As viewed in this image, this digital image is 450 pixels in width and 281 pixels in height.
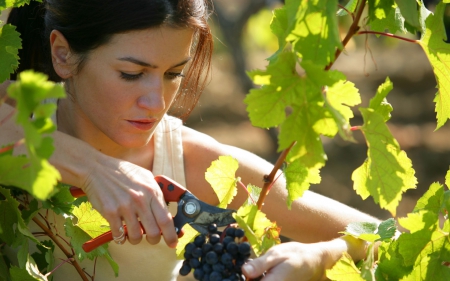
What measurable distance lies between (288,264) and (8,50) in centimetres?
78

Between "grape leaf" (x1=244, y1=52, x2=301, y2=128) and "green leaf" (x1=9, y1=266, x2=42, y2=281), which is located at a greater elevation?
"grape leaf" (x1=244, y1=52, x2=301, y2=128)

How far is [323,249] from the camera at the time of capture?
4.45 ft

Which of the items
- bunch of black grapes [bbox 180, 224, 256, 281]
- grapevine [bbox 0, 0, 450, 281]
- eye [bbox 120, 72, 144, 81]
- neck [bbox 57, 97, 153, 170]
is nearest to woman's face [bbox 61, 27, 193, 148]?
eye [bbox 120, 72, 144, 81]

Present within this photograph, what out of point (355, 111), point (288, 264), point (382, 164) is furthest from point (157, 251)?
point (355, 111)

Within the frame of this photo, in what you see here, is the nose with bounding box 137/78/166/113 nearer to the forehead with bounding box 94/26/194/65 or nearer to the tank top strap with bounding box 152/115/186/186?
the forehead with bounding box 94/26/194/65

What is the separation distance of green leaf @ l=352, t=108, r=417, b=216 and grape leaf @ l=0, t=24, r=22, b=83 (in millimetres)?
782

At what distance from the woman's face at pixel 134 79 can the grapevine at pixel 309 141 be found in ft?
1.03

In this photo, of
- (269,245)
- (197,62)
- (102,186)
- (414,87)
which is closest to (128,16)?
(197,62)

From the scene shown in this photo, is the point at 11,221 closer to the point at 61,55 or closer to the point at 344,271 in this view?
the point at 61,55

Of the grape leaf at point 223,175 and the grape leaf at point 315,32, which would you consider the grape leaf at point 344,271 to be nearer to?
the grape leaf at point 223,175

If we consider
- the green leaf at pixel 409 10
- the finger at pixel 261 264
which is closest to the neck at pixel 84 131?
the finger at pixel 261 264

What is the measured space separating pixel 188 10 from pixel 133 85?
290mm

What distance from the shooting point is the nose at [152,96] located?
1627mm

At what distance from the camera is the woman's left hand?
1105 millimetres
